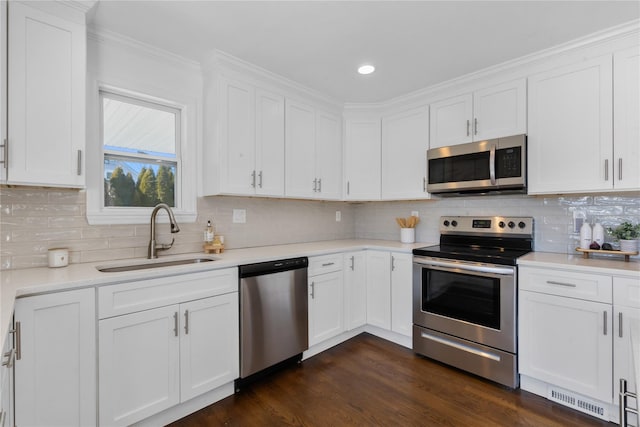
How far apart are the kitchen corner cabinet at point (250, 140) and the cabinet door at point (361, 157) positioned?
890 millimetres

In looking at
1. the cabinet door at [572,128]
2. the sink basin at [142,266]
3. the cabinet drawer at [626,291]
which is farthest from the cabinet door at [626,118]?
the sink basin at [142,266]

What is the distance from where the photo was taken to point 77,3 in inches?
69.2

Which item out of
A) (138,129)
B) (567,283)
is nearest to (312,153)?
(138,129)

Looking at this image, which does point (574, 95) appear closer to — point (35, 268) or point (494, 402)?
point (494, 402)

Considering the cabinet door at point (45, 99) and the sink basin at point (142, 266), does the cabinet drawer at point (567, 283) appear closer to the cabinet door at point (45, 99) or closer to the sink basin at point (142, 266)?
the sink basin at point (142, 266)

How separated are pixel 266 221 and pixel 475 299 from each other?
6.29 ft

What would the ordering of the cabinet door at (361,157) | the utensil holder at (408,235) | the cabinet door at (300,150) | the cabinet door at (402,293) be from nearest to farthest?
the cabinet door at (402,293), the cabinet door at (300,150), the utensil holder at (408,235), the cabinet door at (361,157)

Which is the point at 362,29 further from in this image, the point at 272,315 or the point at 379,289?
the point at 379,289

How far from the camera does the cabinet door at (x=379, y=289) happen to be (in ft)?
9.64

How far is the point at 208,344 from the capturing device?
1986 mm

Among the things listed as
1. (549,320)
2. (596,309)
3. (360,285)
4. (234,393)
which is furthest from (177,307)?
(596,309)

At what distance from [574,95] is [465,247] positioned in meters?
1.40

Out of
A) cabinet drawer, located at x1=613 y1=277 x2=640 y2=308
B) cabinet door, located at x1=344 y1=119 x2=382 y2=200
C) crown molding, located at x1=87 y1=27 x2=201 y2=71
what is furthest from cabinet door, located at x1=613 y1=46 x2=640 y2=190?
crown molding, located at x1=87 y1=27 x2=201 y2=71

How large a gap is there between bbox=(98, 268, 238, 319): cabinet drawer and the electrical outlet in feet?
2.62
